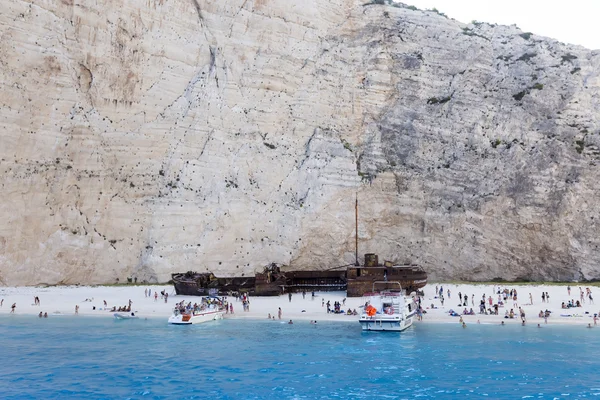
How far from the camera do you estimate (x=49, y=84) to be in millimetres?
46500

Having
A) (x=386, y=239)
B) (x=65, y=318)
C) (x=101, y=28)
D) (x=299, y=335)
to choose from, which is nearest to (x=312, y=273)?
(x=386, y=239)

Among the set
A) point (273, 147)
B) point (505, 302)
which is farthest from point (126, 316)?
point (505, 302)

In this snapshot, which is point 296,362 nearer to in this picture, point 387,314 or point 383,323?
point 383,323

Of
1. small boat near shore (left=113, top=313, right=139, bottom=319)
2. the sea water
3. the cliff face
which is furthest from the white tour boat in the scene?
the cliff face

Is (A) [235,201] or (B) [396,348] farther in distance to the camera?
(A) [235,201]

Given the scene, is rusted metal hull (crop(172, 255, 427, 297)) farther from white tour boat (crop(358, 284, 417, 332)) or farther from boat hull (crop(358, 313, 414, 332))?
boat hull (crop(358, 313, 414, 332))

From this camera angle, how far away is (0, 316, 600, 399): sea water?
59.9 feet

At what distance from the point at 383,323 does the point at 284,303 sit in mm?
10553

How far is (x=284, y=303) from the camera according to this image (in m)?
37.5

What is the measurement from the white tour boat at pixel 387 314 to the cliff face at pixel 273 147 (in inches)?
655

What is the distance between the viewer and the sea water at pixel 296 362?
18.2m

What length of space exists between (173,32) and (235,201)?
1798cm

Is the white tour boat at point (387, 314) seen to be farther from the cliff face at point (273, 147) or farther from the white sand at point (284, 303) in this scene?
the cliff face at point (273, 147)

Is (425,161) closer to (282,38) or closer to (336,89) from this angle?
(336,89)
